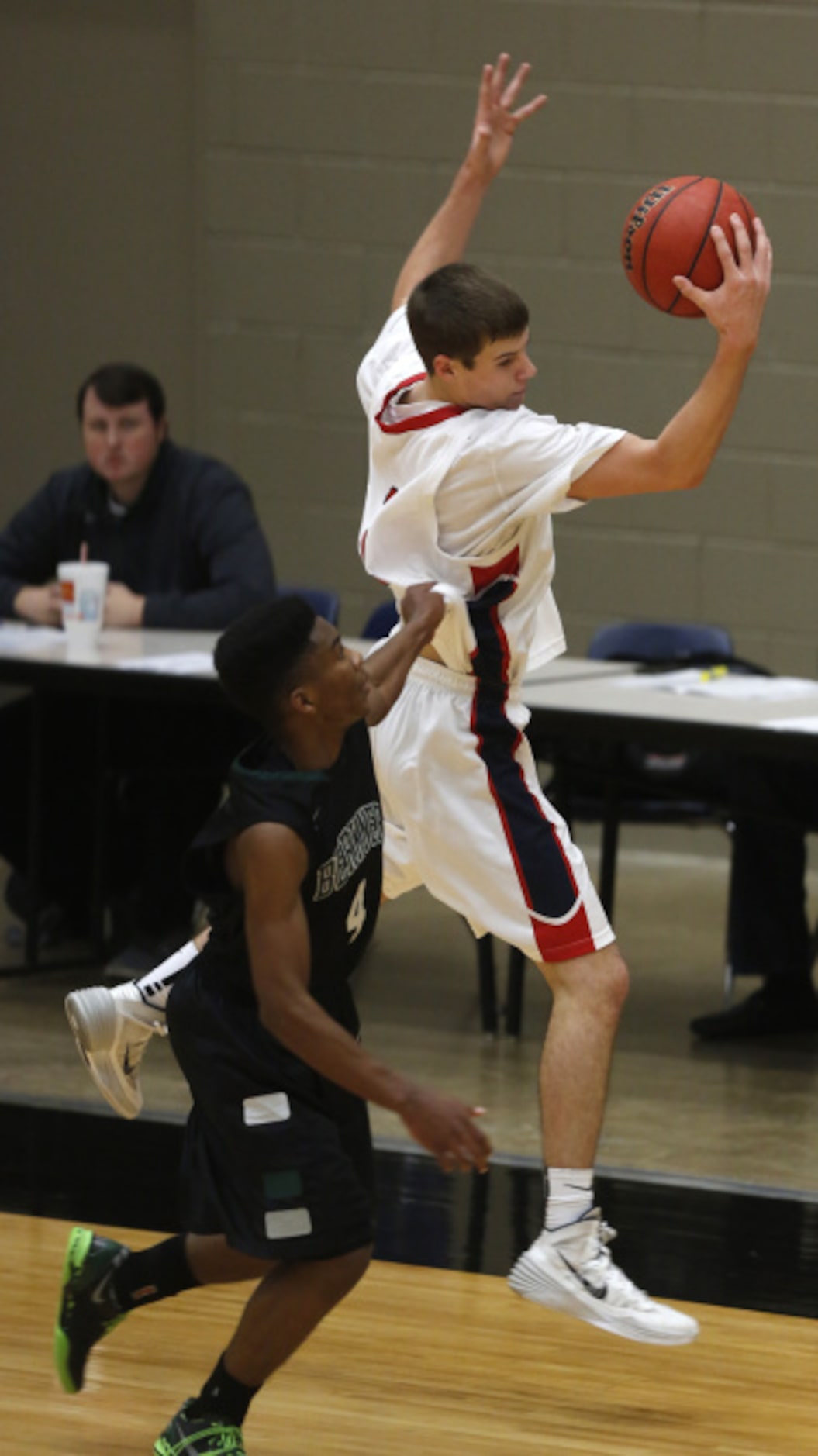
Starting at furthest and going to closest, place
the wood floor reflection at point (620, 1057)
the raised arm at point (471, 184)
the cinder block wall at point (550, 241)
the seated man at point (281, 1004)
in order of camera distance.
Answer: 1. the cinder block wall at point (550, 241)
2. the wood floor reflection at point (620, 1057)
3. the raised arm at point (471, 184)
4. the seated man at point (281, 1004)

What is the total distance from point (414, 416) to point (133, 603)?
8.44ft

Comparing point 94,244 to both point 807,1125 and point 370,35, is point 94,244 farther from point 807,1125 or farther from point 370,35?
point 807,1125

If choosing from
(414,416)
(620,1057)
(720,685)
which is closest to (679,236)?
(414,416)

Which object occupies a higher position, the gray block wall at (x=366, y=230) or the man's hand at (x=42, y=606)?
the gray block wall at (x=366, y=230)

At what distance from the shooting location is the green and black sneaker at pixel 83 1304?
3.09m

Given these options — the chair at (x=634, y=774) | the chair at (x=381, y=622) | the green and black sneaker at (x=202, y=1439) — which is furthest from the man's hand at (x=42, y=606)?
the green and black sneaker at (x=202, y=1439)

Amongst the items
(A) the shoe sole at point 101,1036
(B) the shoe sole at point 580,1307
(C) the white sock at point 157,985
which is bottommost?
(B) the shoe sole at point 580,1307

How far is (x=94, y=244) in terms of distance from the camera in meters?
8.14

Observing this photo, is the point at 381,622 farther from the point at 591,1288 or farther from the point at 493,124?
the point at 591,1288

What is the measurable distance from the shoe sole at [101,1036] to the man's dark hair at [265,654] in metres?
0.86

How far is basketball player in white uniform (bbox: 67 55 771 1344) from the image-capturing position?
3303mm

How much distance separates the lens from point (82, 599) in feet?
18.9

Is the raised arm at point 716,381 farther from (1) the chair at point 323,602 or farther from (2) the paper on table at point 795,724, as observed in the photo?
(1) the chair at point 323,602

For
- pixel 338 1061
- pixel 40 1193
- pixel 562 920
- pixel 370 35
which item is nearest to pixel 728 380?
pixel 562 920
